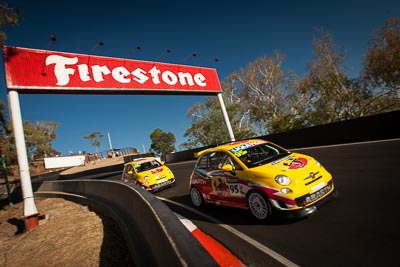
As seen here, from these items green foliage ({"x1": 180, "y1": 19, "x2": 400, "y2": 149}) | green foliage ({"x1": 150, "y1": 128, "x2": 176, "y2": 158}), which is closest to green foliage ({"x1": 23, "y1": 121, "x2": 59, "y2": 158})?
green foliage ({"x1": 150, "y1": 128, "x2": 176, "y2": 158})

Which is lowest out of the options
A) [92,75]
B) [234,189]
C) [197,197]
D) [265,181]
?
[197,197]

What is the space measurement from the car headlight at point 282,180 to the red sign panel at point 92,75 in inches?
511

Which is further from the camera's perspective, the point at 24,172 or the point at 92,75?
the point at 92,75

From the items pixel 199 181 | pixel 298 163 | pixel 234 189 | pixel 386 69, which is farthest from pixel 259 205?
pixel 386 69

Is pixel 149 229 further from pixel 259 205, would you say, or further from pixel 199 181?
pixel 199 181

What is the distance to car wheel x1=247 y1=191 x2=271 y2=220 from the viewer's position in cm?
523

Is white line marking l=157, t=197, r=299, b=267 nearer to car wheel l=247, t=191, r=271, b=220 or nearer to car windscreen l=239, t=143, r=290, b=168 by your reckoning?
car wheel l=247, t=191, r=271, b=220

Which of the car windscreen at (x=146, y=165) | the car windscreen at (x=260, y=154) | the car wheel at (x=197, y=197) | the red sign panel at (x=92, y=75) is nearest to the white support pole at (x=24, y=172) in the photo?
the red sign panel at (x=92, y=75)

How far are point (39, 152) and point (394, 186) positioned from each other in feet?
322

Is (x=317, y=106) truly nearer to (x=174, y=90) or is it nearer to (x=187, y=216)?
(x=174, y=90)

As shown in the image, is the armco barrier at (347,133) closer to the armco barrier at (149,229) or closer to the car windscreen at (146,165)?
the car windscreen at (146,165)

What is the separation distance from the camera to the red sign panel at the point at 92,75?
42.6 feet

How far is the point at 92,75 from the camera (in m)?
15.6

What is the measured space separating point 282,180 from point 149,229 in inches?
102
